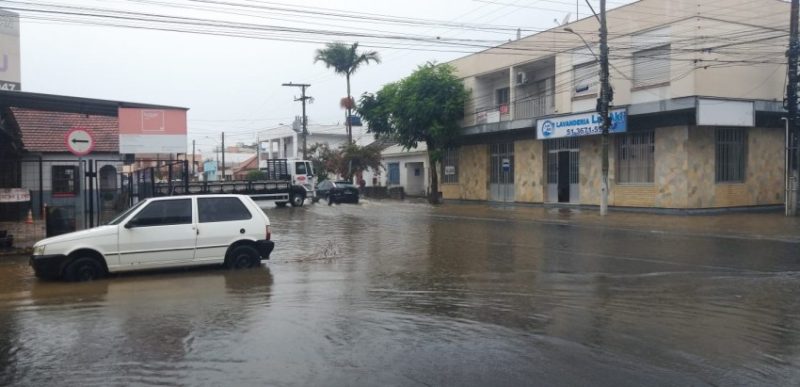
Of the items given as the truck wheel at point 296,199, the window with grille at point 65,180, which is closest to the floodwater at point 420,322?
the window with grille at point 65,180

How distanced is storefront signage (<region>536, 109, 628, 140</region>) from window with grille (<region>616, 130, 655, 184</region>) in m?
1.56

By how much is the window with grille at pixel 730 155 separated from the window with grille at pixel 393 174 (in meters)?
30.8

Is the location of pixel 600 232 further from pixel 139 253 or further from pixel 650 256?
pixel 139 253

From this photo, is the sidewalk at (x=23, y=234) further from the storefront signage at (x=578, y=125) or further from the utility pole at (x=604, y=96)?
the storefront signage at (x=578, y=125)

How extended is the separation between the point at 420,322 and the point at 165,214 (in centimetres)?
587

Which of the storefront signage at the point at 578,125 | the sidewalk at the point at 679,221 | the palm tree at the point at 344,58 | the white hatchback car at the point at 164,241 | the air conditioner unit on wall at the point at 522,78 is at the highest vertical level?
the palm tree at the point at 344,58

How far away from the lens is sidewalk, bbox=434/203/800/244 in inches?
747

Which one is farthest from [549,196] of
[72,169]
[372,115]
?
[72,169]

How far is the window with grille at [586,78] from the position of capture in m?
28.8

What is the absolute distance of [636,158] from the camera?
28.0 metres

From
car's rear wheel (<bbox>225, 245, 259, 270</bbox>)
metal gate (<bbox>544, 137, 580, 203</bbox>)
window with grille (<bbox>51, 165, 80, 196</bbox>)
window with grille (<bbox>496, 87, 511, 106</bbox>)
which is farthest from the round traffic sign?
window with grille (<bbox>496, 87, 511, 106</bbox>)

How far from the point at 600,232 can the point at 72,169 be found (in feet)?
78.5

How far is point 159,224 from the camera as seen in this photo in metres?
11.3

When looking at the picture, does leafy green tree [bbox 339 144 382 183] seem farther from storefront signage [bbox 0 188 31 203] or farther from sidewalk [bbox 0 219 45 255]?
storefront signage [bbox 0 188 31 203]
